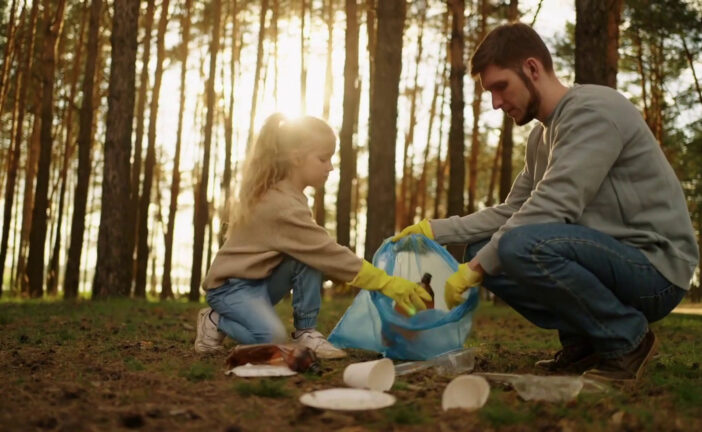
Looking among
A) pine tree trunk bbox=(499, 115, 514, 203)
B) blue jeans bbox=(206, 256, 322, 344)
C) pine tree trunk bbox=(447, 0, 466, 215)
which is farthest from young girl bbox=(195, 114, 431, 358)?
pine tree trunk bbox=(499, 115, 514, 203)

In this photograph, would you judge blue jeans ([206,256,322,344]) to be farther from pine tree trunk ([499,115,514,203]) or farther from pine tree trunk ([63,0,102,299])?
pine tree trunk ([63,0,102,299])

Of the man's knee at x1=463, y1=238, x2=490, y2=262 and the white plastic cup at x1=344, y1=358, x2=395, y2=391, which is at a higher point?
the man's knee at x1=463, y1=238, x2=490, y2=262

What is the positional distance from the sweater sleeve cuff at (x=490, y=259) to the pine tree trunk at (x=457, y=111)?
22.2 ft

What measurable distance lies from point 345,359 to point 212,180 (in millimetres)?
21283

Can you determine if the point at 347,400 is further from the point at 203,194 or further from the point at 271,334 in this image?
the point at 203,194

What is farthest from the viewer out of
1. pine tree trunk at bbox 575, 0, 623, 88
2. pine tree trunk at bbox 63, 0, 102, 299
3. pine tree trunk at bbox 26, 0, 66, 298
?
pine tree trunk at bbox 26, 0, 66, 298

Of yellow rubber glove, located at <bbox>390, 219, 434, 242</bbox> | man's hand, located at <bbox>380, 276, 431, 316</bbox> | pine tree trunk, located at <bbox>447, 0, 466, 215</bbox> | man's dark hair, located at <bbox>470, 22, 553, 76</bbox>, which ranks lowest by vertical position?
man's hand, located at <bbox>380, 276, 431, 316</bbox>

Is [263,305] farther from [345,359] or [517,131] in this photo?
[517,131]

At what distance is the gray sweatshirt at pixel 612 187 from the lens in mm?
3037

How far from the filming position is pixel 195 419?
2391 mm

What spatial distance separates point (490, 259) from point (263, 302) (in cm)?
139

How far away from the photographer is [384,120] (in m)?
8.34

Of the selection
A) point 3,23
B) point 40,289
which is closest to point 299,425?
point 40,289

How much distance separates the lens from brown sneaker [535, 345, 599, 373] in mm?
3473
